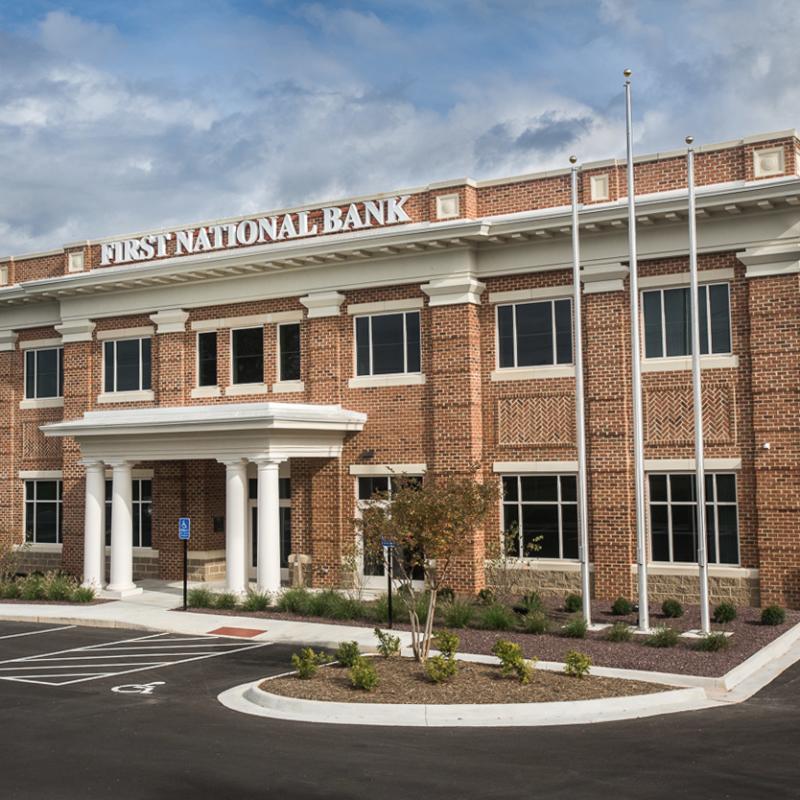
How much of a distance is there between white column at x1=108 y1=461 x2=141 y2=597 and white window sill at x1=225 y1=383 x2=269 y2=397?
343 centimetres

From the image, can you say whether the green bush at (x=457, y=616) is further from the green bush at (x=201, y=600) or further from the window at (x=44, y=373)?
the window at (x=44, y=373)

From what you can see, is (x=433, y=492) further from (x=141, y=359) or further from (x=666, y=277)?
(x=141, y=359)

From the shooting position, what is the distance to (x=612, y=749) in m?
11.8

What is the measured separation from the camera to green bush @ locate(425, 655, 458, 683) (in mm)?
14672

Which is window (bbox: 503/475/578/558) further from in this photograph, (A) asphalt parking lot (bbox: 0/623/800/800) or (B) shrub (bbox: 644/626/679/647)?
(A) asphalt parking lot (bbox: 0/623/800/800)

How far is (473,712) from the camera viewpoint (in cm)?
1346

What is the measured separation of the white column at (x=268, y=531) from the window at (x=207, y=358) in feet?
17.5

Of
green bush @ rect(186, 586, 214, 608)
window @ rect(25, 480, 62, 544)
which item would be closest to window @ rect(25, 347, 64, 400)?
window @ rect(25, 480, 62, 544)

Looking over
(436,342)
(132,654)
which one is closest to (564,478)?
(436,342)

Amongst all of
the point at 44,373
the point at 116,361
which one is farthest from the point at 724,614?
the point at 44,373

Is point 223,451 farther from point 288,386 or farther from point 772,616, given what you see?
point 772,616

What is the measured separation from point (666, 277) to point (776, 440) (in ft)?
14.5

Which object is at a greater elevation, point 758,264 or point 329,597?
point 758,264

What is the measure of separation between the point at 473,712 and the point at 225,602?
37.7 ft
